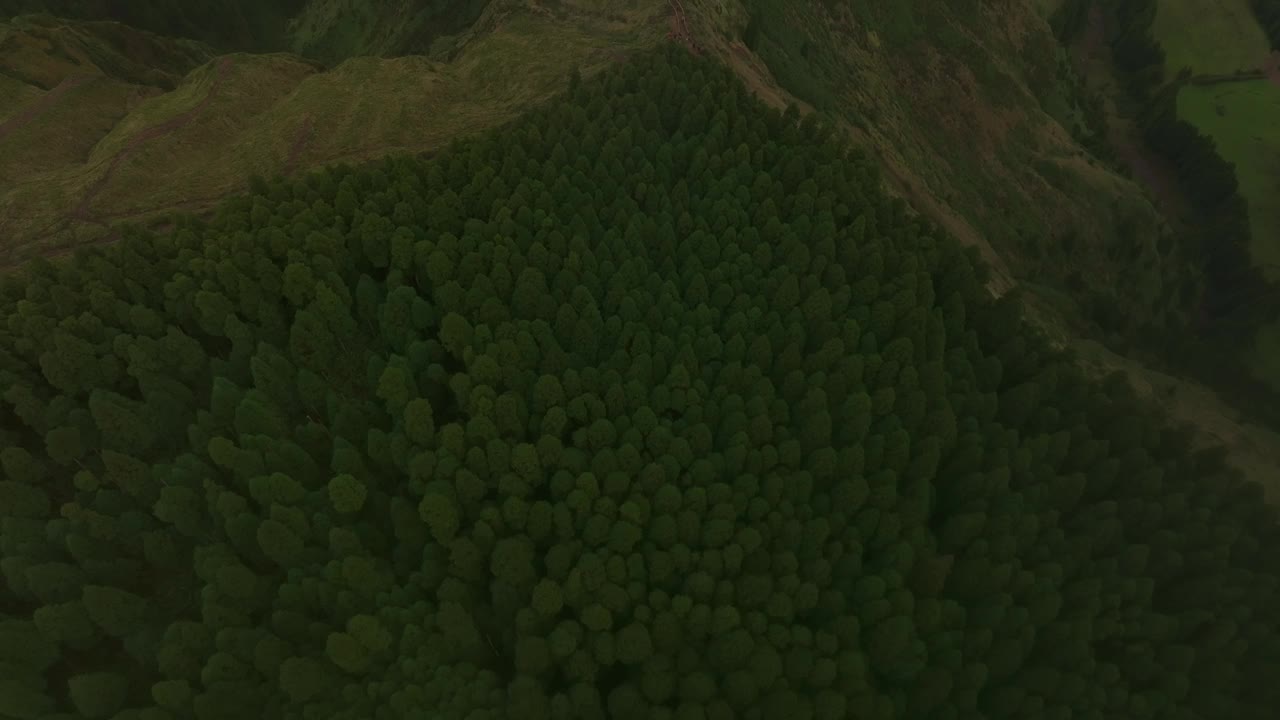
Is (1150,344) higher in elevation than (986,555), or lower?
higher

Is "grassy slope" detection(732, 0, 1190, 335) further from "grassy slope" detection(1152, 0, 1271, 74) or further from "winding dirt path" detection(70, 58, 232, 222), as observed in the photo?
"winding dirt path" detection(70, 58, 232, 222)

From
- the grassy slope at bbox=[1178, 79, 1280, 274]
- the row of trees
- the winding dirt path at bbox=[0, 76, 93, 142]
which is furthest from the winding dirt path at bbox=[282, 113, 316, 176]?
the grassy slope at bbox=[1178, 79, 1280, 274]

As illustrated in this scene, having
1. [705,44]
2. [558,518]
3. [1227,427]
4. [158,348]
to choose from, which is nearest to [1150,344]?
[1227,427]

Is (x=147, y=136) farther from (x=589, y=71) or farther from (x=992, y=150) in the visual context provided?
(x=992, y=150)

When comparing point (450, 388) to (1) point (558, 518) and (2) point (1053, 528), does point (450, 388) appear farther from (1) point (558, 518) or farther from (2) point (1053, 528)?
(2) point (1053, 528)

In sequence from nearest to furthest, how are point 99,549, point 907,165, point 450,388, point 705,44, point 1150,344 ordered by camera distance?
point 99,549 < point 450,388 < point 705,44 < point 907,165 < point 1150,344

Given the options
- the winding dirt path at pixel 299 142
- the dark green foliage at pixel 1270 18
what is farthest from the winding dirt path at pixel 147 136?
the dark green foliage at pixel 1270 18
